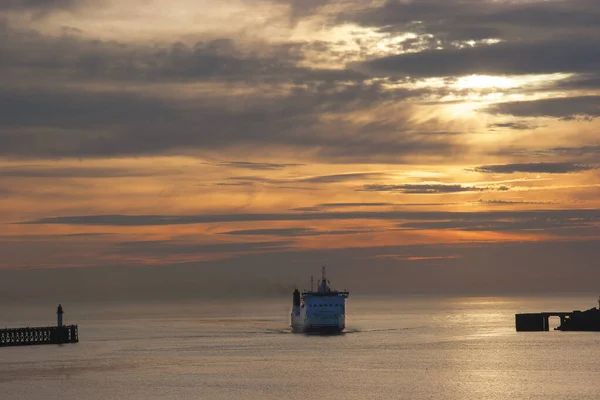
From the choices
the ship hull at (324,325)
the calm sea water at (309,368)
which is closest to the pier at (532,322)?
the calm sea water at (309,368)

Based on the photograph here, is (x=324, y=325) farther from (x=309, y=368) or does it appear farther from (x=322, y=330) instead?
(x=309, y=368)

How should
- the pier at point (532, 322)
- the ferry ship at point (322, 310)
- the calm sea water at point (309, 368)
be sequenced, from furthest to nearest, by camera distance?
1. the pier at point (532, 322)
2. the ferry ship at point (322, 310)
3. the calm sea water at point (309, 368)

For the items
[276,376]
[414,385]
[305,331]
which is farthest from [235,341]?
[414,385]

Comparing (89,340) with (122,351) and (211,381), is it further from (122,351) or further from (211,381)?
(211,381)

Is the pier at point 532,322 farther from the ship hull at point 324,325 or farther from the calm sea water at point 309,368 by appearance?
the ship hull at point 324,325

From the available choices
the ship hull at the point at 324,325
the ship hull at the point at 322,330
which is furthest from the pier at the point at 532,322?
the ship hull at the point at 324,325

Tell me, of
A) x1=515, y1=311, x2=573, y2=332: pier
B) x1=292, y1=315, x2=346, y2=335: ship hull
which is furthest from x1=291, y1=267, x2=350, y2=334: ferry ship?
x1=515, y1=311, x2=573, y2=332: pier

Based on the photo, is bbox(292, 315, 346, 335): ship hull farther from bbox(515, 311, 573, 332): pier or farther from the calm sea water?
bbox(515, 311, 573, 332): pier

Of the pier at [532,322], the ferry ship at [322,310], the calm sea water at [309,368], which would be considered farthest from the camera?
the pier at [532,322]

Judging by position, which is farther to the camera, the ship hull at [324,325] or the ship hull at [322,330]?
the ship hull at [322,330]
